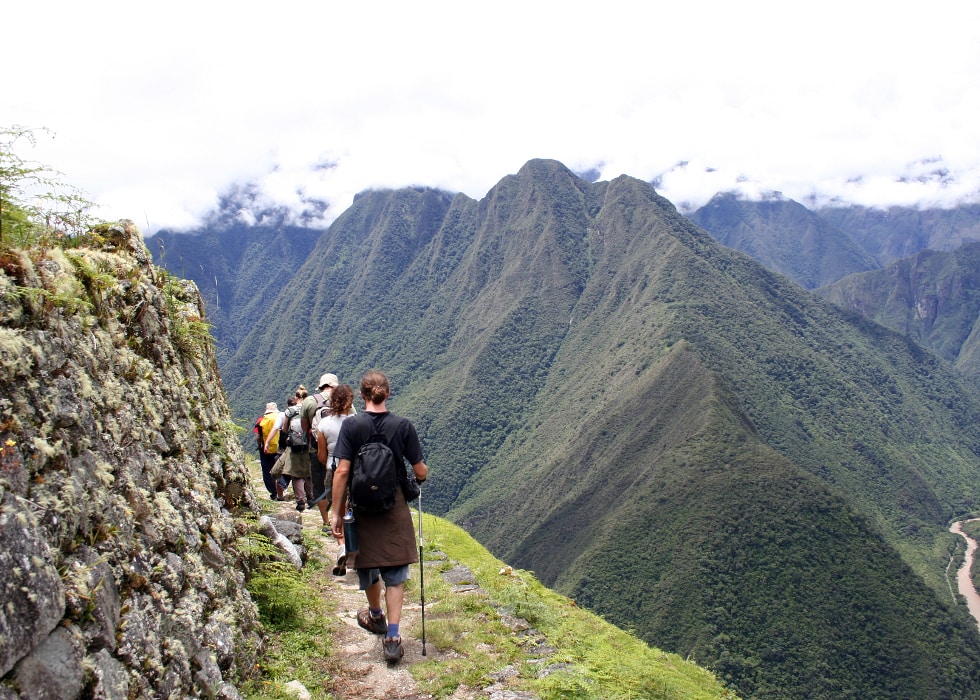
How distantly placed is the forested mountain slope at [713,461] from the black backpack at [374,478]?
68.0 metres

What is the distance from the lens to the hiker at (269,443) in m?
13.5

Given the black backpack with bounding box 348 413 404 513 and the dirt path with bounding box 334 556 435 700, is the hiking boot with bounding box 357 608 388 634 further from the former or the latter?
the black backpack with bounding box 348 413 404 513

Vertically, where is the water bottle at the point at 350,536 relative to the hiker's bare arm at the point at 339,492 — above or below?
below

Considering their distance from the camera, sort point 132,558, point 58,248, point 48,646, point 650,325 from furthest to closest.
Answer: point 650,325 < point 58,248 < point 132,558 < point 48,646

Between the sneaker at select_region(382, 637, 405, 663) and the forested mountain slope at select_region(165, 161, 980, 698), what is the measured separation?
6688 centimetres

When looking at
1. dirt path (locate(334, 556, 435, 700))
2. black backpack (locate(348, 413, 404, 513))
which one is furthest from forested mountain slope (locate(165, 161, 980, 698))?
black backpack (locate(348, 413, 404, 513))

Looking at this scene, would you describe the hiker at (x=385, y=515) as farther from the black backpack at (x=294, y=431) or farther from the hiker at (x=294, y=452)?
the hiker at (x=294, y=452)

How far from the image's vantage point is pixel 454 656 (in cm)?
744

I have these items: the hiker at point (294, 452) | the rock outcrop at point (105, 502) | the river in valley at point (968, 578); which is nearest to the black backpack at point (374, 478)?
the rock outcrop at point (105, 502)

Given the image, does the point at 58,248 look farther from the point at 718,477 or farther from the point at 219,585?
the point at 718,477

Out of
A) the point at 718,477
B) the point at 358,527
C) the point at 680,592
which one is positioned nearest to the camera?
the point at 358,527

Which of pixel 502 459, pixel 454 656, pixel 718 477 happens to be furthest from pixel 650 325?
pixel 454 656

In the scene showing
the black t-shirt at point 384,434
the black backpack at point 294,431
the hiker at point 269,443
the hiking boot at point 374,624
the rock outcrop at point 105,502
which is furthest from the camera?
the hiker at point 269,443

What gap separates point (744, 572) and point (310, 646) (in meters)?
77.0
